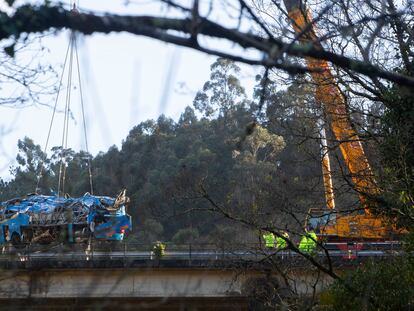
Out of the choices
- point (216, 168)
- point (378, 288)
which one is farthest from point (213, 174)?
point (378, 288)

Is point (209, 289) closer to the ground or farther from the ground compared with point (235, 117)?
closer to the ground

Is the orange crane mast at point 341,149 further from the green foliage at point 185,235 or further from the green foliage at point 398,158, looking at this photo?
the green foliage at point 185,235

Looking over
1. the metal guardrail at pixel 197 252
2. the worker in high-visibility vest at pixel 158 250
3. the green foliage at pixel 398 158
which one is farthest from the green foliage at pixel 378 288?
the worker in high-visibility vest at pixel 158 250

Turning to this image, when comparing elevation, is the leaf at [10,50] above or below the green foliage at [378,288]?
above

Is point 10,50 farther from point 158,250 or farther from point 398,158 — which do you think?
point 158,250

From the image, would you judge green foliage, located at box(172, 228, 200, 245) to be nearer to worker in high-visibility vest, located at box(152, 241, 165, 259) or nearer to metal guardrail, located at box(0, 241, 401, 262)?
metal guardrail, located at box(0, 241, 401, 262)

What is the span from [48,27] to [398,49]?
11.0 metres

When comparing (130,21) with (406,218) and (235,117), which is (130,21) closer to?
(406,218)

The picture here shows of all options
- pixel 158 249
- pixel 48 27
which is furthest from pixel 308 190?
pixel 158 249

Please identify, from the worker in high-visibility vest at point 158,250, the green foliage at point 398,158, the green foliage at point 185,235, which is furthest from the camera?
the green foliage at point 185,235

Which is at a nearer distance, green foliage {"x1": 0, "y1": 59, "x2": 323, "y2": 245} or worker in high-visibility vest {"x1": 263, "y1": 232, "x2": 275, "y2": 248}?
green foliage {"x1": 0, "y1": 59, "x2": 323, "y2": 245}

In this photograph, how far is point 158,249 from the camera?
25203mm

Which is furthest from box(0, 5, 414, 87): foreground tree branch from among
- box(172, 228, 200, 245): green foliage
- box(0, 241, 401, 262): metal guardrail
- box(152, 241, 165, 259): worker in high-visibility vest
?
box(172, 228, 200, 245): green foliage

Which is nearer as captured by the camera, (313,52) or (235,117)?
(313,52)
